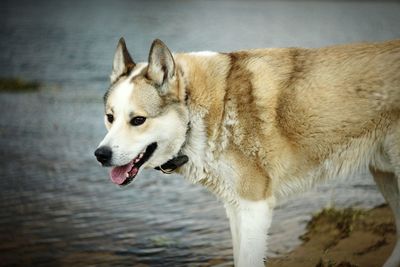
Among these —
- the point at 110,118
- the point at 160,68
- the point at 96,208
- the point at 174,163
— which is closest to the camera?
the point at 160,68

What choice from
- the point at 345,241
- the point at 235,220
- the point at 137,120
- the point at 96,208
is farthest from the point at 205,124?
the point at 96,208

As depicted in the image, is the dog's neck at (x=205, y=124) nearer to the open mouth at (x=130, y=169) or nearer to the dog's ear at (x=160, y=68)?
the dog's ear at (x=160, y=68)

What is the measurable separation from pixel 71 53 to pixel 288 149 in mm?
24849

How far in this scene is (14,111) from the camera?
1326 centimetres

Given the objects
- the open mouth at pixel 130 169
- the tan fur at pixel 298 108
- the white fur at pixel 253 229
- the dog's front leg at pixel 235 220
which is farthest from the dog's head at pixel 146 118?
the white fur at pixel 253 229

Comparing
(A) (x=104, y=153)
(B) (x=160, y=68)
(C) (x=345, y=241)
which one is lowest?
(C) (x=345, y=241)

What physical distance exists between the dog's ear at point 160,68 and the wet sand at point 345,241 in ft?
6.70

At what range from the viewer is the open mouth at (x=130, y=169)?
4.33 m

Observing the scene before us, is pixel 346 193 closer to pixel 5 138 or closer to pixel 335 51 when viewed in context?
pixel 335 51

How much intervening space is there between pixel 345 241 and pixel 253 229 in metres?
1.57

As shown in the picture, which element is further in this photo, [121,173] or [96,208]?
[96,208]

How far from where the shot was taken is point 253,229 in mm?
4312

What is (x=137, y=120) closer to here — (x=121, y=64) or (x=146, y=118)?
(x=146, y=118)

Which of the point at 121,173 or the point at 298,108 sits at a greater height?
the point at 298,108
